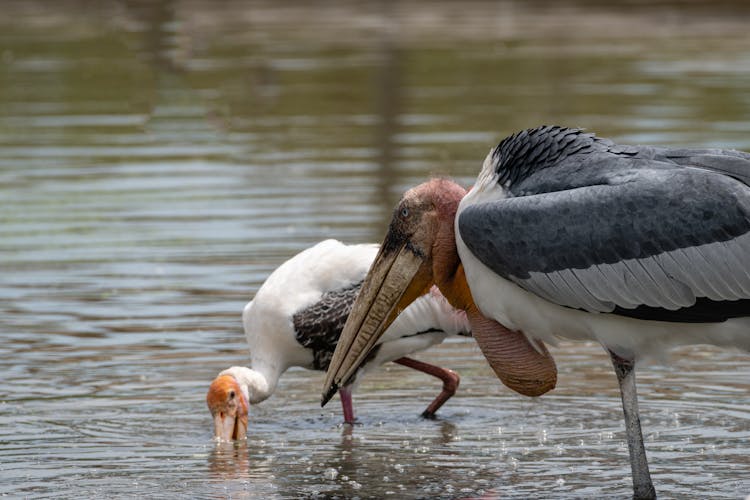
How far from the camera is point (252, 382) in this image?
27.7 ft

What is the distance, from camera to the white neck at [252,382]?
27.5 ft

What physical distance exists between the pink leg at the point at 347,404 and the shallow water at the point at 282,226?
0.29 feet

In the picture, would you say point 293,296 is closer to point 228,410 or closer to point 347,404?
point 347,404

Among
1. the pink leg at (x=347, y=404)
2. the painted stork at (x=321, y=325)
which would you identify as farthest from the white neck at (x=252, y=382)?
the pink leg at (x=347, y=404)

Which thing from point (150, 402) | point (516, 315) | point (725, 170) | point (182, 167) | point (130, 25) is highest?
point (725, 170)

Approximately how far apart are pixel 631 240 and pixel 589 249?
167mm

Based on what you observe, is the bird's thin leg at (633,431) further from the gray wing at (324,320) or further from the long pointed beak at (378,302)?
the gray wing at (324,320)

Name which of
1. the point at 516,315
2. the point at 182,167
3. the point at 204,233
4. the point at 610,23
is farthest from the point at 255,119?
the point at 516,315

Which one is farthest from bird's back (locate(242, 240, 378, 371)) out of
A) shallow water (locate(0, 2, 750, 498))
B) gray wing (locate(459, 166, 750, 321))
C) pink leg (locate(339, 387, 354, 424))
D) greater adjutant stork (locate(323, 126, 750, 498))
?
gray wing (locate(459, 166, 750, 321))

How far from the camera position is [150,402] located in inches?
340

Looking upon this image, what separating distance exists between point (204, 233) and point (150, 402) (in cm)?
436

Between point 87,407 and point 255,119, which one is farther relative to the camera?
point 255,119

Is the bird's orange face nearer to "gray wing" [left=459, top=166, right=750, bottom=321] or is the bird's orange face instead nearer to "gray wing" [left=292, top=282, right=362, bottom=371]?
"gray wing" [left=292, top=282, right=362, bottom=371]

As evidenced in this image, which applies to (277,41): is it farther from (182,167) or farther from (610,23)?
(182,167)
